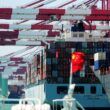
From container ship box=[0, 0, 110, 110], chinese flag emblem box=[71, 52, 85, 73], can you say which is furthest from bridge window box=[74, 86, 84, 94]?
chinese flag emblem box=[71, 52, 85, 73]

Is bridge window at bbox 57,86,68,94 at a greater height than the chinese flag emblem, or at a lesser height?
lesser

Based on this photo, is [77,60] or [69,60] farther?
[69,60]

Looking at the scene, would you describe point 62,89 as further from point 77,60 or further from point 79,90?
point 77,60

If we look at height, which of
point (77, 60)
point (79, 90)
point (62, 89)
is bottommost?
point (79, 90)

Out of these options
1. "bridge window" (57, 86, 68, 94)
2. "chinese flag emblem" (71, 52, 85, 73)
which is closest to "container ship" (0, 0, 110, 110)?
"bridge window" (57, 86, 68, 94)

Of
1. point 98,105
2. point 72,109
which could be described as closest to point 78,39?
point 98,105

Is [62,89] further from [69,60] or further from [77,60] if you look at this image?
[77,60]

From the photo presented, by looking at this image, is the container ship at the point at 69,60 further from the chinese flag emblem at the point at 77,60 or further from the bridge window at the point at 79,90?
the chinese flag emblem at the point at 77,60

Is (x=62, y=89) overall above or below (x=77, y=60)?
below

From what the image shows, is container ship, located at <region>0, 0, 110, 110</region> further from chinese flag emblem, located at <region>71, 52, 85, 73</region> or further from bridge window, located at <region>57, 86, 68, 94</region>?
chinese flag emblem, located at <region>71, 52, 85, 73</region>

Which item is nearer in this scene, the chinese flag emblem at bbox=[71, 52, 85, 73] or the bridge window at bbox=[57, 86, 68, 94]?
the chinese flag emblem at bbox=[71, 52, 85, 73]

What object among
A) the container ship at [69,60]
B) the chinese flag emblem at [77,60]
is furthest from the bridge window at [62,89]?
the chinese flag emblem at [77,60]

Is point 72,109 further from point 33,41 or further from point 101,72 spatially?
point 33,41

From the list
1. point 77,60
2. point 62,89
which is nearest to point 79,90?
point 62,89
